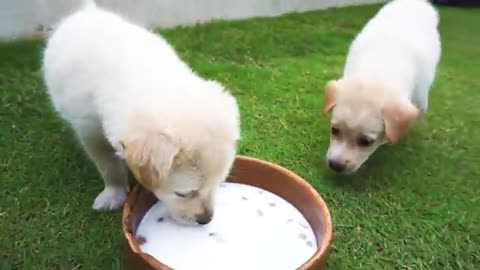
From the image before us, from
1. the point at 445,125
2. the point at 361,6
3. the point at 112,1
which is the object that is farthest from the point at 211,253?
the point at 361,6

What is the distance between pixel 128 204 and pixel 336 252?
0.85m

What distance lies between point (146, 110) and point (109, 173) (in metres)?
0.73

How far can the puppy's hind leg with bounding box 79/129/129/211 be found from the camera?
97.2 inches

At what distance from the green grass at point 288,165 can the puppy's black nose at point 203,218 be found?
44cm

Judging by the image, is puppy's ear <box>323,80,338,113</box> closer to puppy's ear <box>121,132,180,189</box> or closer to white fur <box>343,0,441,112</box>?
white fur <box>343,0,441,112</box>

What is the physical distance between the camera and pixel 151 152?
1.85 m

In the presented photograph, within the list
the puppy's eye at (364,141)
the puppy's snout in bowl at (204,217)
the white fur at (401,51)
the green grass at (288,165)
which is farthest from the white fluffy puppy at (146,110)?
the white fur at (401,51)

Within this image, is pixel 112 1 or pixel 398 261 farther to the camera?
pixel 112 1

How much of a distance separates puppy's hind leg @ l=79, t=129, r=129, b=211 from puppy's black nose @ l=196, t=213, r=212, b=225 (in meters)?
0.53

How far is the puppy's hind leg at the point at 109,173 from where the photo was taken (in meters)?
2.47

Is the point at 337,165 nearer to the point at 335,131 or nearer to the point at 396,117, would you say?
the point at 335,131

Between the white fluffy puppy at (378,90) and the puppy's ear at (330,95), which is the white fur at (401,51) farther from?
the puppy's ear at (330,95)

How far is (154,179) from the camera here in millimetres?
1906

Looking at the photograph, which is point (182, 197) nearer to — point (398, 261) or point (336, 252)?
point (336, 252)
